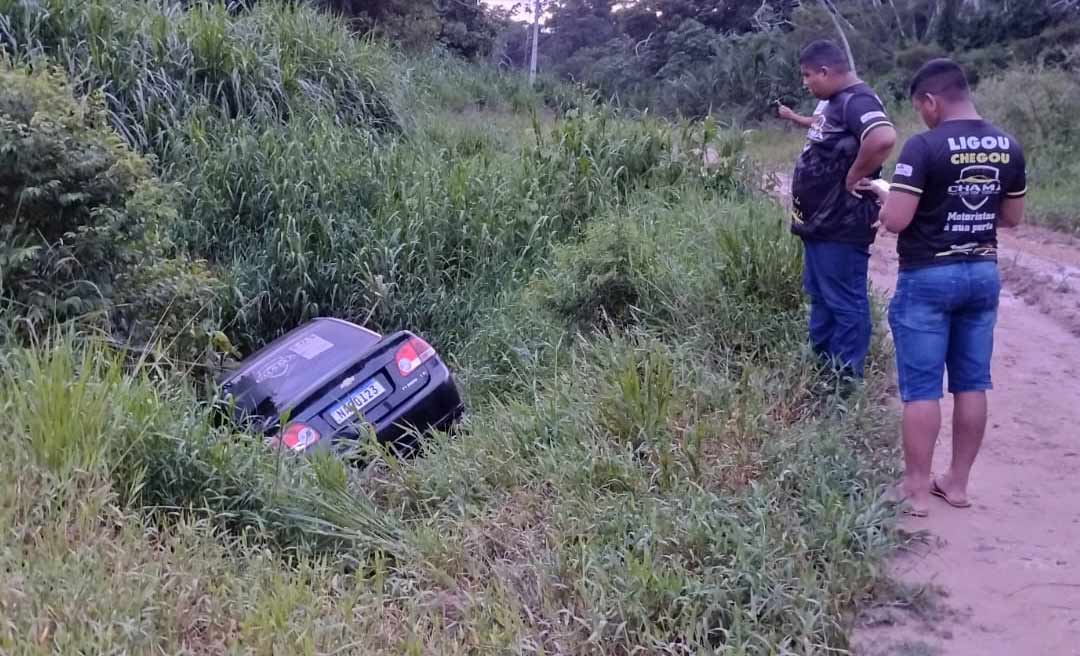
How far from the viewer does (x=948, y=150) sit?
3.65 metres

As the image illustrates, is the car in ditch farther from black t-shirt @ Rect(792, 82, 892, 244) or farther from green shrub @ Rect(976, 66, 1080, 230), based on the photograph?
green shrub @ Rect(976, 66, 1080, 230)

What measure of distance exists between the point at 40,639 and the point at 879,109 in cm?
370

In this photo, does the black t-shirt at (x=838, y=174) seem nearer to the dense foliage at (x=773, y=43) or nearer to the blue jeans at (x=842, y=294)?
the blue jeans at (x=842, y=294)

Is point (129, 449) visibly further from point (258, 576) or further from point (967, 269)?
point (967, 269)

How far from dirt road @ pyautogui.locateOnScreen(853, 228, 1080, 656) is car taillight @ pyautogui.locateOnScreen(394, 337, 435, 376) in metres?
2.35

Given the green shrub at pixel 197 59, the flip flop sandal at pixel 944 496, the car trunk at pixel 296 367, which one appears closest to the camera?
the flip flop sandal at pixel 944 496

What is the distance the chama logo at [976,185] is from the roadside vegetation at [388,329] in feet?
3.44

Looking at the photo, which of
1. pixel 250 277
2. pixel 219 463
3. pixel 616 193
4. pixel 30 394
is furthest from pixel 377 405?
pixel 616 193

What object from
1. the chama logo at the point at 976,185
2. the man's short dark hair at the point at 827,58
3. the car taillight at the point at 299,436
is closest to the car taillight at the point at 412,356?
the car taillight at the point at 299,436

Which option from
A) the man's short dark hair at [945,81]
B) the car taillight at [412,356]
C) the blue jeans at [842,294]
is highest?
the man's short dark hair at [945,81]

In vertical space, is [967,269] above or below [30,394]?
above

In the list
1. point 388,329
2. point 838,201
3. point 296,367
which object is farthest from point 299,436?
point 838,201

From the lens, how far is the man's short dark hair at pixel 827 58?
14.6 feet

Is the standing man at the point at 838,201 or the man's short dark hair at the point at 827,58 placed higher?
the man's short dark hair at the point at 827,58
